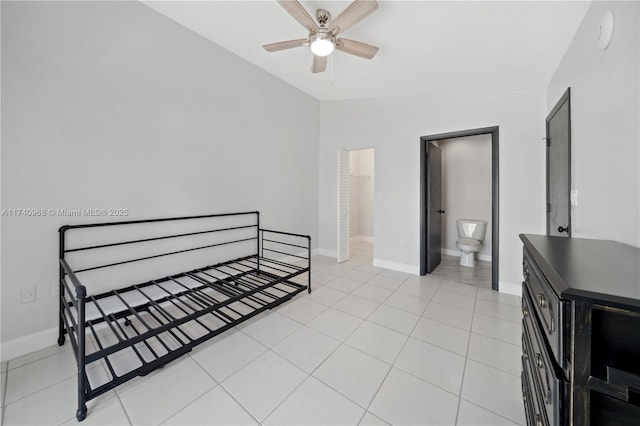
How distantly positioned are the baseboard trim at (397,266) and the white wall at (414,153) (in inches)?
0.6

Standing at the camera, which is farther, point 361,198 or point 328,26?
point 361,198

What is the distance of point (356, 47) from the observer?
7.22 feet

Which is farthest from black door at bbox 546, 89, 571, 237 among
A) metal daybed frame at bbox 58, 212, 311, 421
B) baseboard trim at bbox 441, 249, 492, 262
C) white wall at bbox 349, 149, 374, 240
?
white wall at bbox 349, 149, 374, 240

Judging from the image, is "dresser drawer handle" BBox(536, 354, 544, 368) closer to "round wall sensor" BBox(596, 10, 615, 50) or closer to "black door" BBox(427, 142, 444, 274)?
"round wall sensor" BBox(596, 10, 615, 50)

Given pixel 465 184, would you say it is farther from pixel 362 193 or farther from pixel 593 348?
pixel 593 348

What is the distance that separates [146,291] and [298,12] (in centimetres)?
279

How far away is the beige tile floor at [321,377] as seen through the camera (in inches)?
53.0

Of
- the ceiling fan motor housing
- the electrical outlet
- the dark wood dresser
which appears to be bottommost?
the electrical outlet

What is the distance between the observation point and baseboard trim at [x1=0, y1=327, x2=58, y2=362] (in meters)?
1.72

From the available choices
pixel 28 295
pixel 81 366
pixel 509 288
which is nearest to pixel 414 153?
pixel 509 288

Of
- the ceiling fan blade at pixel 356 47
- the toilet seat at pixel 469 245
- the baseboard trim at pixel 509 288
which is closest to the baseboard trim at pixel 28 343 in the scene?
the ceiling fan blade at pixel 356 47

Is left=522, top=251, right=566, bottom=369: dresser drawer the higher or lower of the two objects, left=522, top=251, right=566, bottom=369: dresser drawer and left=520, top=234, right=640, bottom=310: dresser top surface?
the lower

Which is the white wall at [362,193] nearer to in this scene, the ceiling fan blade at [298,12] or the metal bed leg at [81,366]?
the ceiling fan blade at [298,12]

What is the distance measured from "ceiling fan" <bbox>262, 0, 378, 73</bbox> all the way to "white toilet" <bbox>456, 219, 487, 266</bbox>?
10.8 ft
